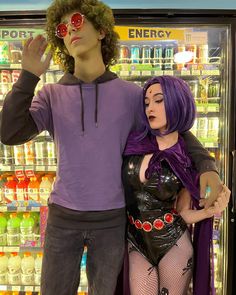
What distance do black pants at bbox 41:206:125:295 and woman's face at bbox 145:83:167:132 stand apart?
43 centimetres

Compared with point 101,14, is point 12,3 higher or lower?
higher

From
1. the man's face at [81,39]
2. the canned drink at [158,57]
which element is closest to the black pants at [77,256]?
the man's face at [81,39]

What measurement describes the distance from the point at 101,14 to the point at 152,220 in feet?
2.76

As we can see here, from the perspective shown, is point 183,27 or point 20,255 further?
point 20,255

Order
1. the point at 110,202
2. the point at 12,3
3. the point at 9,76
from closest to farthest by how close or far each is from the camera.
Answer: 1. the point at 110,202
2. the point at 9,76
3. the point at 12,3

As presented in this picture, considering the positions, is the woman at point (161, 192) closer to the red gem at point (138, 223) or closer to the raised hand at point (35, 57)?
the red gem at point (138, 223)

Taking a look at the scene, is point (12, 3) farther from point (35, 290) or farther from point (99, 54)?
point (35, 290)

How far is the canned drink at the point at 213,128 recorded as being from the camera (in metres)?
2.15

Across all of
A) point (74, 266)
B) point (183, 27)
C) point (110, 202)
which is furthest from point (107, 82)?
point (183, 27)

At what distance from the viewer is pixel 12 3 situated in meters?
2.37

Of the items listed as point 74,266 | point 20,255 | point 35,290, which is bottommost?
point 35,290

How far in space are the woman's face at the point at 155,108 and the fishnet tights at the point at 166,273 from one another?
0.46m

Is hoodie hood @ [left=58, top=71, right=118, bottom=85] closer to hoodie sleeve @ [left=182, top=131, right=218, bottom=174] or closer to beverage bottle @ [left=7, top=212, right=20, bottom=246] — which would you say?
hoodie sleeve @ [left=182, top=131, right=218, bottom=174]

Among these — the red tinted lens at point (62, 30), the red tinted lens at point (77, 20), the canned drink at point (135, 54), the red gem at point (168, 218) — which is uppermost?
the canned drink at point (135, 54)
